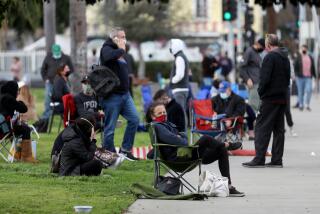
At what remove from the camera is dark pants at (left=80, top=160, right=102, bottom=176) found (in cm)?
1465

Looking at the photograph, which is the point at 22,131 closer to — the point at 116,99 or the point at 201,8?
the point at 116,99

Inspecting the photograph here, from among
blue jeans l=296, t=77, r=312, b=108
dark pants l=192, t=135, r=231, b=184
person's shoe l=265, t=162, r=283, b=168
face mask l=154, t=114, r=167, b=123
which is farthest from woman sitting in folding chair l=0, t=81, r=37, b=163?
blue jeans l=296, t=77, r=312, b=108

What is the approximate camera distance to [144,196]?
12.9m

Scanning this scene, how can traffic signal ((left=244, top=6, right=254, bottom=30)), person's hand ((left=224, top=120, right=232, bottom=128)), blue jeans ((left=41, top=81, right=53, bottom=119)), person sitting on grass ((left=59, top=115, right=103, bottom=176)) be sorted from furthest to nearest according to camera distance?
1. traffic signal ((left=244, top=6, right=254, bottom=30))
2. blue jeans ((left=41, top=81, right=53, bottom=119))
3. person's hand ((left=224, top=120, right=232, bottom=128))
4. person sitting on grass ((left=59, top=115, right=103, bottom=176))

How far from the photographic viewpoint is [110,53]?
56.6 ft

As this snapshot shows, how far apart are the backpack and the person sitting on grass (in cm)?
230

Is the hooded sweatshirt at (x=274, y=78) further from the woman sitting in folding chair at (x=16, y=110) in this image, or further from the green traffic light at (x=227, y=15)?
the green traffic light at (x=227, y=15)

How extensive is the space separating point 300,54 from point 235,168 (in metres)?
17.3

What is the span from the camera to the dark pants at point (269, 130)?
1678 centimetres

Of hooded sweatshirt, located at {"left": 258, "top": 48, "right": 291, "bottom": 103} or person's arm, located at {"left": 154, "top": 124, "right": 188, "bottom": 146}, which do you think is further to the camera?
hooded sweatshirt, located at {"left": 258, "top": 48, "right": 291, "bottom": 103}

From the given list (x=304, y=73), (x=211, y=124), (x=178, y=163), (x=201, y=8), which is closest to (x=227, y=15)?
(x=304, y=73)

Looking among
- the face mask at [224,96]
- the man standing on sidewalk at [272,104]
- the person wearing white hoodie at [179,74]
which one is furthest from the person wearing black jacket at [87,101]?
the person wearing white hoodie at [179,74]

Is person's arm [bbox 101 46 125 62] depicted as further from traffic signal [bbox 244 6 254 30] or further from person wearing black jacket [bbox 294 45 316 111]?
traffic signal [bbox 244 6 254 30]

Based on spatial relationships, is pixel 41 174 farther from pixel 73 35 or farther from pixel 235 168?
pixel 73 35
